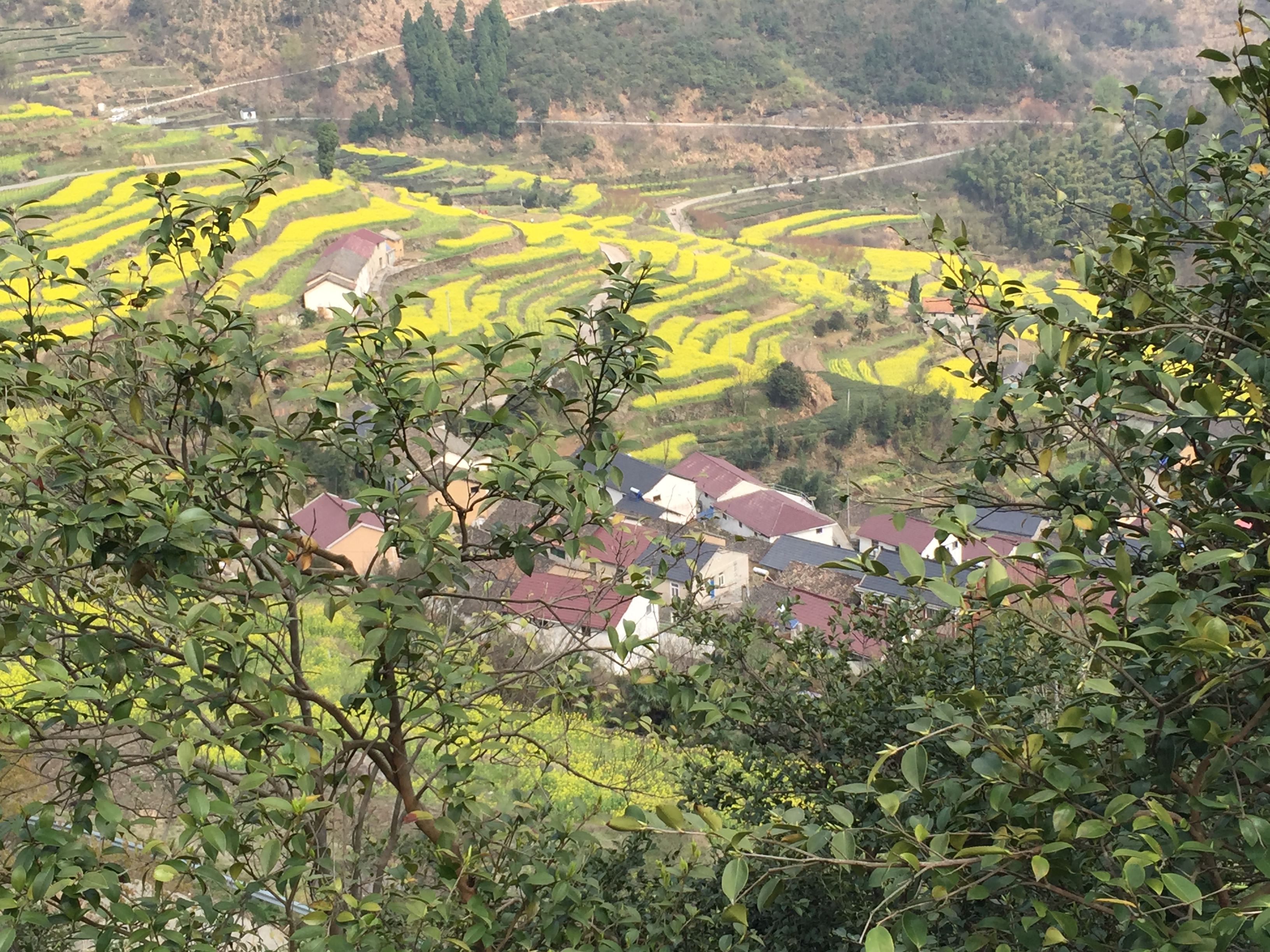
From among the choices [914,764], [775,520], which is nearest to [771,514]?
[775,520]

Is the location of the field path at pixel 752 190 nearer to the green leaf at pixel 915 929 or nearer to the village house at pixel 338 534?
the village house at pixel 338 534

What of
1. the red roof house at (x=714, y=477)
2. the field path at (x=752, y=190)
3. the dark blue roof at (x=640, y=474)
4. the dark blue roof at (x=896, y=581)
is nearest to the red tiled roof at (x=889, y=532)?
the dark blue roof at (x=896, y=581)

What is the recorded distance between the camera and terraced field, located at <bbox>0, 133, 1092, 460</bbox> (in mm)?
22453

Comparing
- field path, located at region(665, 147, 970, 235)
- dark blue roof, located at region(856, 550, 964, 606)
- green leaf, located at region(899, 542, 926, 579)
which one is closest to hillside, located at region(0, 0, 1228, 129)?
field path, located at region(665, 147, 970, 235)

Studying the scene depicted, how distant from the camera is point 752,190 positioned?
49344 mm

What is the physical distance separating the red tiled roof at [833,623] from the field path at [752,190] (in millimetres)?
26442

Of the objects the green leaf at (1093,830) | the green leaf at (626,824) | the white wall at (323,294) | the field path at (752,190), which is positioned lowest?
the field path at (752,190)

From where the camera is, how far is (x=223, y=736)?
1.85 metres

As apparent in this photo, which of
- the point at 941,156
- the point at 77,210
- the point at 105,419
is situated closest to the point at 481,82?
the point at 941,156

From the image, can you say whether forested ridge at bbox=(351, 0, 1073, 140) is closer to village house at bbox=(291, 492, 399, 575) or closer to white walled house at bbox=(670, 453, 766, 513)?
white walled house at bbox=(670, 453, 766, 513)

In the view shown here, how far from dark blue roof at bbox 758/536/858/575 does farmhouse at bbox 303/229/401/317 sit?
891cm

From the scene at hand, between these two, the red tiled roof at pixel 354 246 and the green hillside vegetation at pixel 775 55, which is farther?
the green hillside vegetation at pixel 775 55

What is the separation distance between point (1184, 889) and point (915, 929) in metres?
0.31

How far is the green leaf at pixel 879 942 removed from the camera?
1203 millimetres
